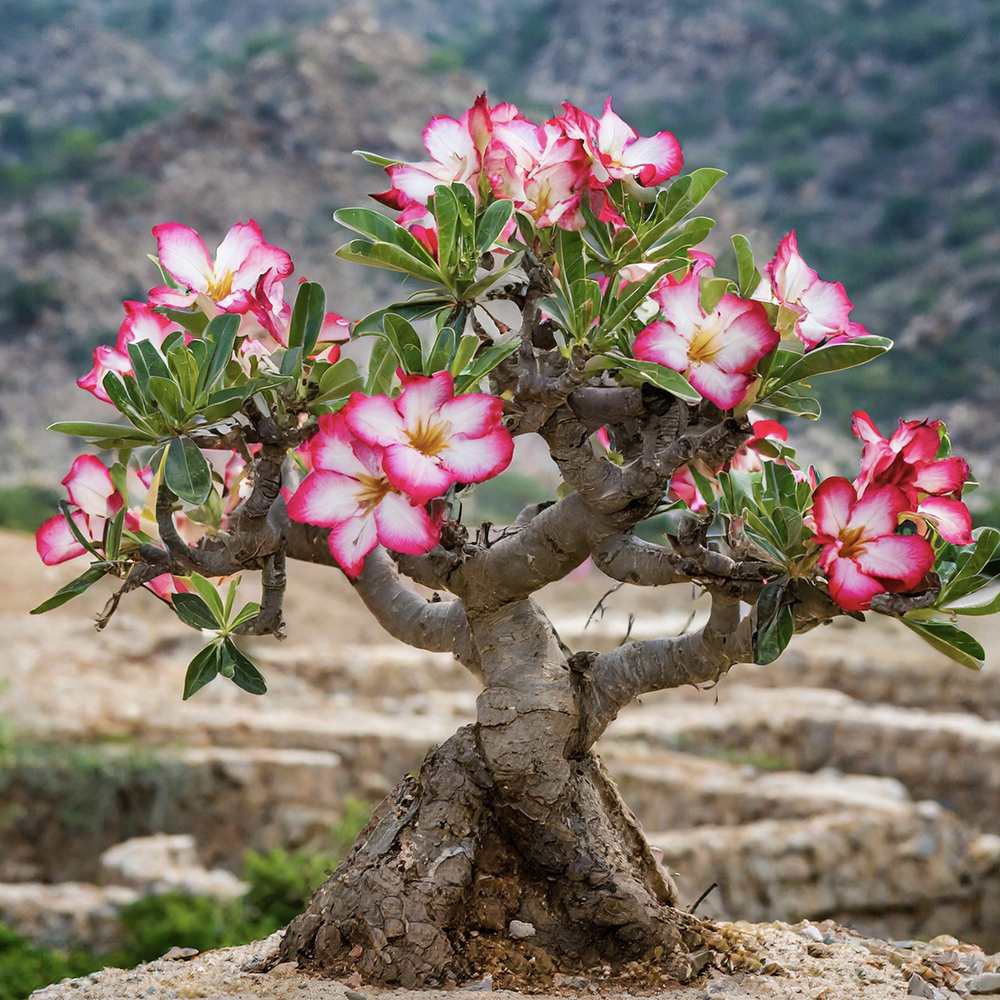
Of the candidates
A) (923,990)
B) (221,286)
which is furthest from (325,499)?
(923,990)

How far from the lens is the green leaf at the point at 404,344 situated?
1267 mm

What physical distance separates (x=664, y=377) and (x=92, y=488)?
2.16 feet

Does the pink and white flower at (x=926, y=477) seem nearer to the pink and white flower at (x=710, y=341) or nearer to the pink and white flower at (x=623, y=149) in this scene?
the pink and white flower at (x=710, y=341)

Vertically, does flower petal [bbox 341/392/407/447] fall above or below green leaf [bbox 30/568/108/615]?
above

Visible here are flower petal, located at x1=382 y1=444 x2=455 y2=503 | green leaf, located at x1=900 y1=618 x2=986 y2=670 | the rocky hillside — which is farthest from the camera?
the rocky hillside

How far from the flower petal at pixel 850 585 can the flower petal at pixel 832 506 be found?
3 centimetres

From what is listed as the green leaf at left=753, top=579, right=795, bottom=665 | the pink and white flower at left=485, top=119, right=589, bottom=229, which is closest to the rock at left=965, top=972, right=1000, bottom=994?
the green leaf at left=753, top=579, right=795, bottom=665

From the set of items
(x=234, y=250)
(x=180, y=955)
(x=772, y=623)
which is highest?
(x=234, y=250)

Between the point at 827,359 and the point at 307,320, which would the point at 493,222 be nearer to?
the point at 307,320

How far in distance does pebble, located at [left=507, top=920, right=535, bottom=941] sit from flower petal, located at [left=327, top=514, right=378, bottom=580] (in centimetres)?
66

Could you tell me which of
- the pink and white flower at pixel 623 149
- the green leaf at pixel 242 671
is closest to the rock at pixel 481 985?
the green leaf at pixel 242 671

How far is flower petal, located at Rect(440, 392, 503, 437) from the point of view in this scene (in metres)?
1.19

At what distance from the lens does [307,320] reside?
1.38 metres

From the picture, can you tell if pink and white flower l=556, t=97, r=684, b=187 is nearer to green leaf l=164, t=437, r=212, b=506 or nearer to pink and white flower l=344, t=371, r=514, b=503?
pink and white flower l=344, t=371, r=514, b=503
